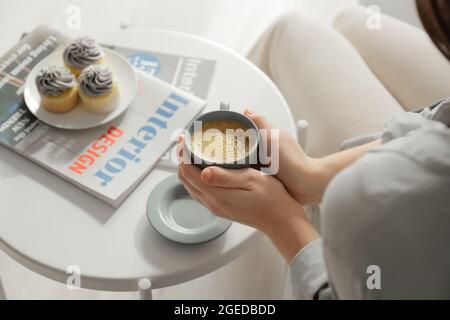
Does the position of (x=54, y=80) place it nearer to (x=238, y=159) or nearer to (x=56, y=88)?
(x=56, y=88)

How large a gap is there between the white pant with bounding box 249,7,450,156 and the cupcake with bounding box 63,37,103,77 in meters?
0.46

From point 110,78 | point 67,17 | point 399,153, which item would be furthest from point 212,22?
point 399,153

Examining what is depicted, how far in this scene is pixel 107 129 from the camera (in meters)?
1.07

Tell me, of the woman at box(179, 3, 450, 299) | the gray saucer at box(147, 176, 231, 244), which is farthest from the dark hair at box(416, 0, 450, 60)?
the gray saucer at box(147, 176, 231, 244)

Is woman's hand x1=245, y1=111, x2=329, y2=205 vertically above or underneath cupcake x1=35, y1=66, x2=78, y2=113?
underneath

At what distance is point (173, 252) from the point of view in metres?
0.93

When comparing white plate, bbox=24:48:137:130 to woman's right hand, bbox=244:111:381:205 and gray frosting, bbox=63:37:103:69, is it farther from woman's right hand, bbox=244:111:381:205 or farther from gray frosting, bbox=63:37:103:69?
woman's right hand, bbox=244:111:381:205

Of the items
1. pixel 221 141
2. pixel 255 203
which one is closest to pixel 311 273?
pixel 255 203

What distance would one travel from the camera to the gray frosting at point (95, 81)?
1.04m

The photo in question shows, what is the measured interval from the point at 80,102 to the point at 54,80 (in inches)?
2.8

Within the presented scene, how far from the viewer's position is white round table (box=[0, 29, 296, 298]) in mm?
911

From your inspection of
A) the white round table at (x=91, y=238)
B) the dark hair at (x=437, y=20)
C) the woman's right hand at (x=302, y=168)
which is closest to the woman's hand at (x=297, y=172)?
the woman's right hand at (x=302, y=168)

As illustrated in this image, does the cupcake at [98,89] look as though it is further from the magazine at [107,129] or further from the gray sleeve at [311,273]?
the gray sleeve at [311,273]

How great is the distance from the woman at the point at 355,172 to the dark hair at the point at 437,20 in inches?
3.7
